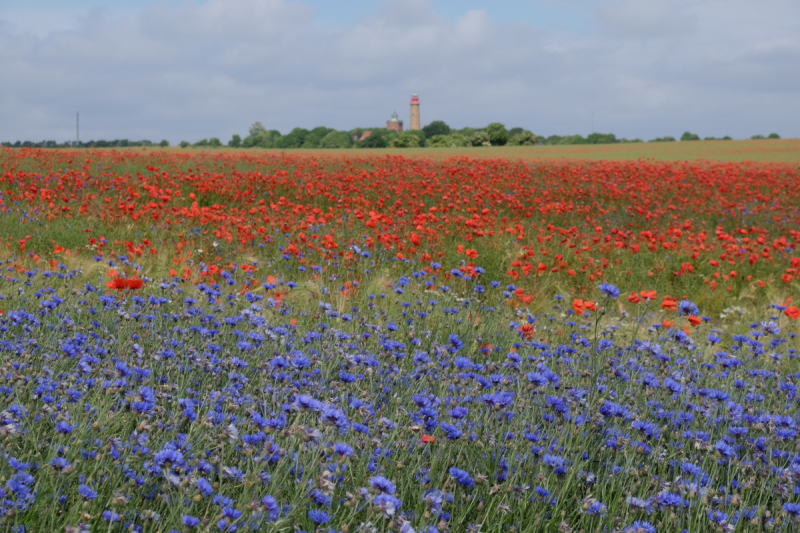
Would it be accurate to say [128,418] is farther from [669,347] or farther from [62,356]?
[669,347]

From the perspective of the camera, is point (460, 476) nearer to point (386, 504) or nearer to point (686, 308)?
point (386, 504)

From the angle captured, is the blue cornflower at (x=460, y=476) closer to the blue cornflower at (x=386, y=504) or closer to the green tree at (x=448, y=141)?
the blue cornflower at (x=386, y=504)

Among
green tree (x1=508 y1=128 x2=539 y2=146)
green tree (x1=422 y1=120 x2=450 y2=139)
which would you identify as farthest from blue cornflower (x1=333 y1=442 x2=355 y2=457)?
green tree (x1=422 y1=120 x2=450 y2=139)

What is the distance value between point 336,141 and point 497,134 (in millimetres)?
17801

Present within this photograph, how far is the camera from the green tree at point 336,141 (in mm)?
64062

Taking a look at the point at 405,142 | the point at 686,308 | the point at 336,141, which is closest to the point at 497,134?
the point at 405,142

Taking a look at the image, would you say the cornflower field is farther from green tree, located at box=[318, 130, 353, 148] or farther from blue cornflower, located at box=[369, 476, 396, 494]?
green tree, located at box=[318, 130, 353, 148]

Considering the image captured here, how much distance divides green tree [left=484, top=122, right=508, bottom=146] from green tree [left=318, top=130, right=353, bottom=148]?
1449 cm

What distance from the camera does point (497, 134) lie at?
61.3 m

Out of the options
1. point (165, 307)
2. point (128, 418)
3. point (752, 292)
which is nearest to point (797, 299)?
point (752, 292)

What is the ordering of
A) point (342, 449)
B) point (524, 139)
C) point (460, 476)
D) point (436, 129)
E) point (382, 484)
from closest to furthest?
point (382, 484) → point (342, 449) → point (460, 476) → point (524, 139) → point (436, 129)

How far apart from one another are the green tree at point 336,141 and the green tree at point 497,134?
14.5 m

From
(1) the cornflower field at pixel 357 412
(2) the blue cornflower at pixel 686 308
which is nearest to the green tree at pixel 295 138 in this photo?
(1) the cornflower field at pixel 357 412

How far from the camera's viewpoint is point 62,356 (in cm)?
282
